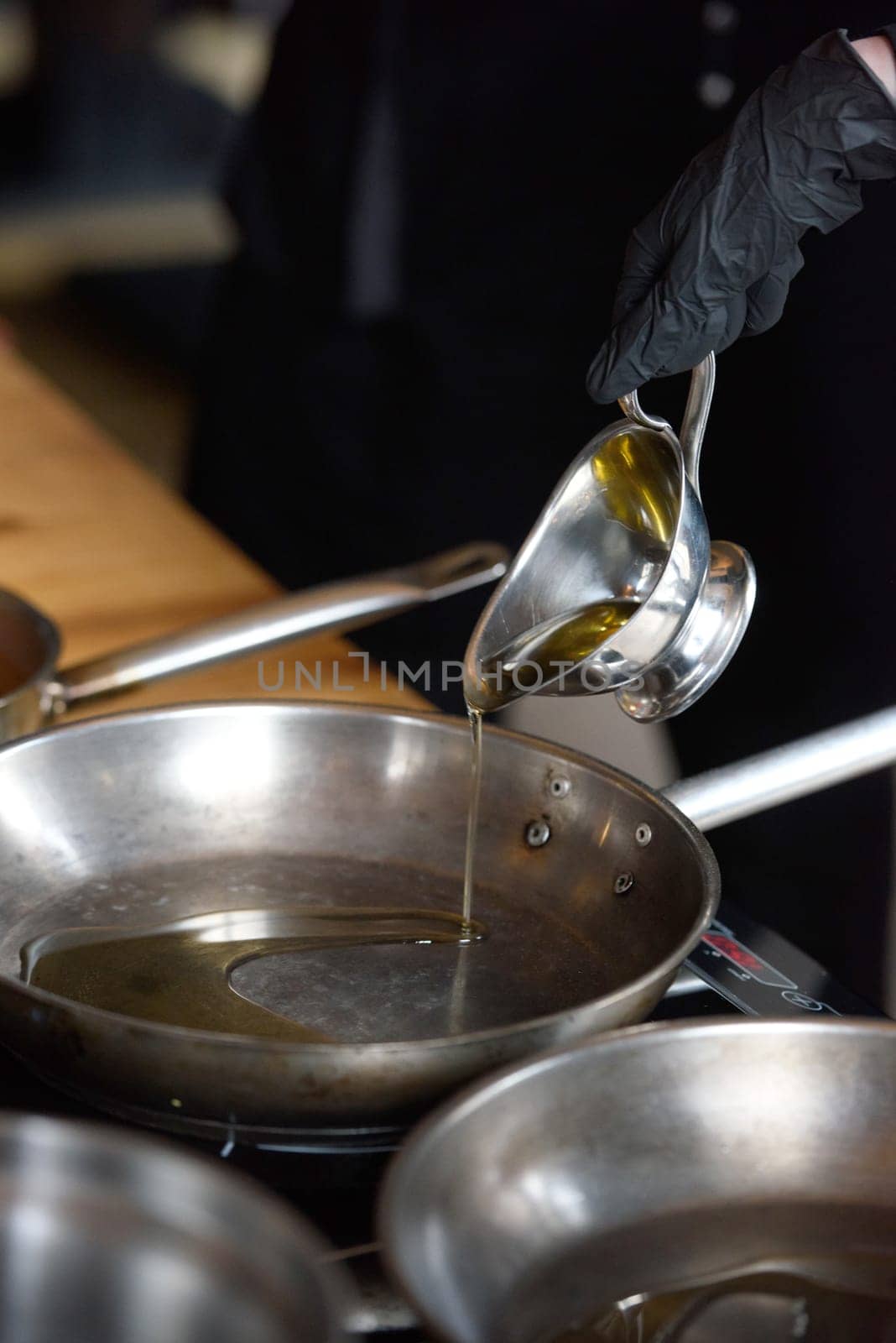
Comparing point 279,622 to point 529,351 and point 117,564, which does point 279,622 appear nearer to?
point 117,564

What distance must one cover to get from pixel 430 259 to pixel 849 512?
732 mm

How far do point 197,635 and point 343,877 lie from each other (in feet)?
0.83

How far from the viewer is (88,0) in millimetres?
3758

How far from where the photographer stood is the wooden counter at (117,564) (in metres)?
1.15

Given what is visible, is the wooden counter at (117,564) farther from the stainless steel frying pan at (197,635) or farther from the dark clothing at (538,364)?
the dark clothing at (538,364)

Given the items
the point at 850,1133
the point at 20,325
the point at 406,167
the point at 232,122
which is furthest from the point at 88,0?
the point at 850,1133

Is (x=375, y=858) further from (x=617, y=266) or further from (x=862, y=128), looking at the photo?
(x=617, y=266)

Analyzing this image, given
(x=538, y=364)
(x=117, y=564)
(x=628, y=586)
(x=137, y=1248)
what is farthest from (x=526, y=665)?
(x=538, y=364)

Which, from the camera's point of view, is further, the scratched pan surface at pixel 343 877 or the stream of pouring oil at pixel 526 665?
the stream of pouring oil at pixel 526 665

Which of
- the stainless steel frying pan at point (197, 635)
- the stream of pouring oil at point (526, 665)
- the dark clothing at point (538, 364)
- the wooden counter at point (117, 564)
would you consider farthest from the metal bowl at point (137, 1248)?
the dark clothing at point (538, 364)

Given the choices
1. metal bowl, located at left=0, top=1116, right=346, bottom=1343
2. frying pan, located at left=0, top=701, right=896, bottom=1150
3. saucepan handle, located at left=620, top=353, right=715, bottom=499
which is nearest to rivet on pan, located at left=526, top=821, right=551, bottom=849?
frying pan, located at left=0, top=701, right=896, bottom=1150

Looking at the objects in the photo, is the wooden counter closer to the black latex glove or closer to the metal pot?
the metal pot

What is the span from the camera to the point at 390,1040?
2.28 ft

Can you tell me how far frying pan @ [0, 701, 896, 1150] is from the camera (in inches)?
24.1
